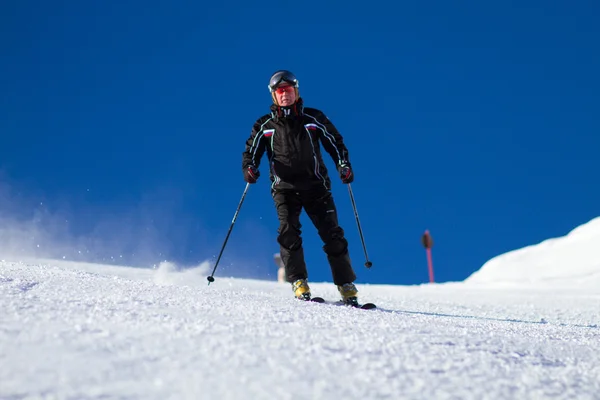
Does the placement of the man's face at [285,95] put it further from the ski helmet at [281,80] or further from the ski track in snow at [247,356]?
the ski track in snow at [247,356]

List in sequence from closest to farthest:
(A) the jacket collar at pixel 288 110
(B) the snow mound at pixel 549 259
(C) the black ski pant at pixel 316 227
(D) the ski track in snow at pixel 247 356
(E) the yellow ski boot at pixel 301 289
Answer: (D) the ski track in snow at pixel 247 356, (E) the yellow ski boot at pixel 301 289, (C) the black ski pant at pixel 316 227, (A) the jacket collar at pixel 288 110, (B) the snow mound at pixel 549 259

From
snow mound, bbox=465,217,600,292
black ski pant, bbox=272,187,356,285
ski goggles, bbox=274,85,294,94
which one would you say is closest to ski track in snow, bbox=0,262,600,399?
black ski pant, bbox=272,187,356,285

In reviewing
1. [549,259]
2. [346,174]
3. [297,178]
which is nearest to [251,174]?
[297,178]

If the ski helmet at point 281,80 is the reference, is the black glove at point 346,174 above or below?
below

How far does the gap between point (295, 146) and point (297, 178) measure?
308 mm

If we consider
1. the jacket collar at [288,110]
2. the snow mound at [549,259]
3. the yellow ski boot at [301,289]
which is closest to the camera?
the yellow ski boot at [301,289]

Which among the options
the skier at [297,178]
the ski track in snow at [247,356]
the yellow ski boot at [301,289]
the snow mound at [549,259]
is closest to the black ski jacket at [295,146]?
the skier at [297,178]

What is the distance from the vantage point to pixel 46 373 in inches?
72.8

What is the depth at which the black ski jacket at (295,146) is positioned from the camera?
5340 millimetres

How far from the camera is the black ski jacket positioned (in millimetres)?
5340

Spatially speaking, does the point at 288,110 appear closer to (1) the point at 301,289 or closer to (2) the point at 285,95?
(2) the point at 285,95

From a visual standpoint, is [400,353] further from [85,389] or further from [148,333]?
[85,389]

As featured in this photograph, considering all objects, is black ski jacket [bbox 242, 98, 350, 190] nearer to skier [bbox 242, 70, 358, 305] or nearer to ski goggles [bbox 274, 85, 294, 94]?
skier [bbox 242, 70, 358, 305]

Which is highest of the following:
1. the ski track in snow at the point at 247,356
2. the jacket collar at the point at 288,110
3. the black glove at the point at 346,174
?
the jacket collar at the point at 288,110
